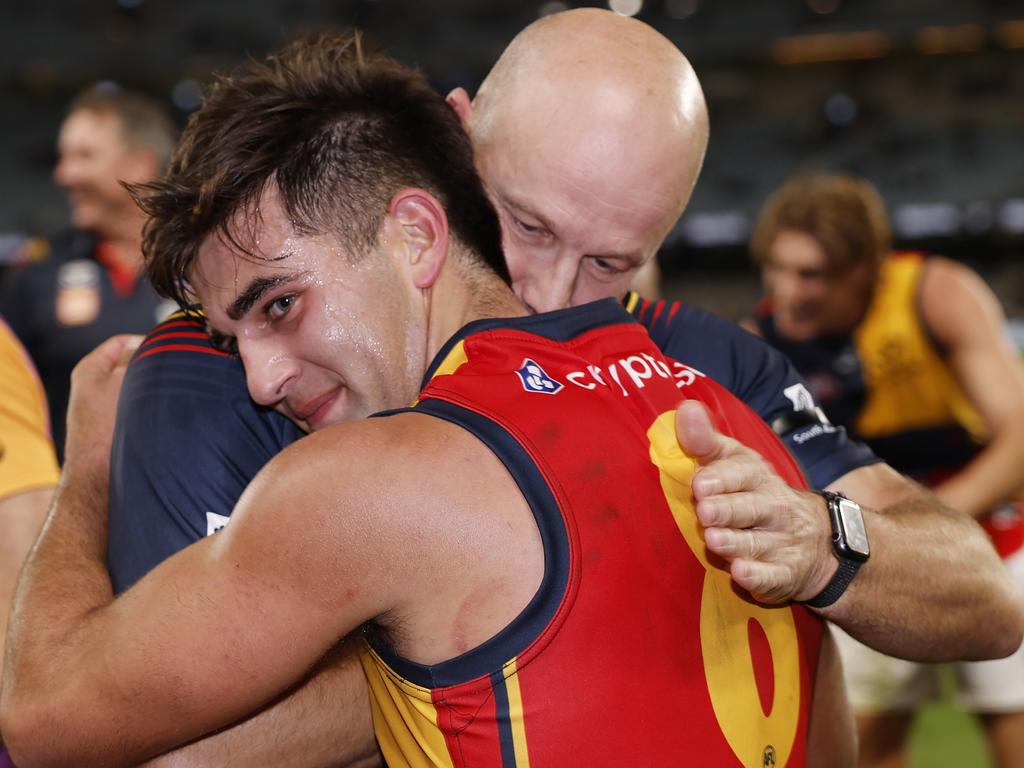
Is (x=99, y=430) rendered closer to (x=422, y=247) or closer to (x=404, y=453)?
(x=422, y=247)

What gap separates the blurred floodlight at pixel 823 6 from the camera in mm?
21312

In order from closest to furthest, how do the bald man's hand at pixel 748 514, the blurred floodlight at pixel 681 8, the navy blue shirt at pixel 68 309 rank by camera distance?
1. the bald man's hand at pixel 748 514
2. the navy blue shirt at pixel 68 309
3. the blurred floodlight at pixel 681 8

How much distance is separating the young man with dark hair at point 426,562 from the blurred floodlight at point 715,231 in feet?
63.0

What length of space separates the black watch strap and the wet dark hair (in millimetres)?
795

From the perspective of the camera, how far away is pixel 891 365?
4.87 m

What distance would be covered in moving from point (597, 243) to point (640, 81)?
1.06 feet

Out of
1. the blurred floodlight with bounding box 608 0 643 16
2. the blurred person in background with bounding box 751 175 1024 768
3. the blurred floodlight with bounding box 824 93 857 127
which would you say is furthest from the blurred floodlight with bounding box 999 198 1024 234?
the blurred person in background with bounding box 751 175 1024 768

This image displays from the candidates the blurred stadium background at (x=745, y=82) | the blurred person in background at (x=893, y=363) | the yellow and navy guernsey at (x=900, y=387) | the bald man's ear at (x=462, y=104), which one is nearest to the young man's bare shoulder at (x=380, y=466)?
the bald man's ear at (x=462, y=104)

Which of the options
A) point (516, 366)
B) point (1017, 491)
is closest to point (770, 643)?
point (516, 366)

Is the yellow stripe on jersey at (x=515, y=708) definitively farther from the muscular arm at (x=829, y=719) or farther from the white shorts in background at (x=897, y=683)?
the white shorts in background at (x=897, y=683)

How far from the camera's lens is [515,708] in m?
1.54

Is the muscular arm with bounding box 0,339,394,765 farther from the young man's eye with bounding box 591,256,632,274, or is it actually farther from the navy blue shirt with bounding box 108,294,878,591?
the young man's eye with bounding box 591,256,632,274

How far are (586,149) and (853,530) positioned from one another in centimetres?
88

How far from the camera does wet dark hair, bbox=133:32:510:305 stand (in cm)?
194
